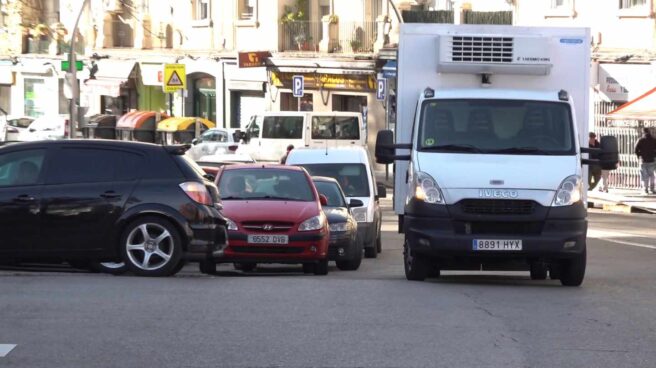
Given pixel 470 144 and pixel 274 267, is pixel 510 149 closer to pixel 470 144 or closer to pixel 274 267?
pixel 470 144

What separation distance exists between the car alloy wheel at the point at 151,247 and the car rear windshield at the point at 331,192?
5.93 meters

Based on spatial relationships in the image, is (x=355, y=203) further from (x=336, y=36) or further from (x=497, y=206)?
(x=336, y=36)

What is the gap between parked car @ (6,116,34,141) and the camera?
2168 inches

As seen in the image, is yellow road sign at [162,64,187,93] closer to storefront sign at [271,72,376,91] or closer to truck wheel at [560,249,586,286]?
storefront sign at [271,72,376,91]

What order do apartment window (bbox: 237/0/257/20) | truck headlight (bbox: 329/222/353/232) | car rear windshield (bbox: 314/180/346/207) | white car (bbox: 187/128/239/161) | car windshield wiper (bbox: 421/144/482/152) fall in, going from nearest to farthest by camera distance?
car windshield wiper (bbox: 421/144/482/152)
truck headlight (bbox: 329/222/353/232)
car rear windshield (bbox: 314/180/346/207)
white car (bbox: 187/128/239/161)
apartment window (bbox: 237/0/257/20)

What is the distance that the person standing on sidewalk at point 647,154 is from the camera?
1486 inches

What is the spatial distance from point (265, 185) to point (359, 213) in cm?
392

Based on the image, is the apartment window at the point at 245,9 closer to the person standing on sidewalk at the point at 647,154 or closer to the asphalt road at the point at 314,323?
the person standing on sidewalk at the point at 647,154

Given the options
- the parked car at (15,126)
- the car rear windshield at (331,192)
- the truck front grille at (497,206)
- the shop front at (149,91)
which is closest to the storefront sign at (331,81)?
the shop front at (149,91)

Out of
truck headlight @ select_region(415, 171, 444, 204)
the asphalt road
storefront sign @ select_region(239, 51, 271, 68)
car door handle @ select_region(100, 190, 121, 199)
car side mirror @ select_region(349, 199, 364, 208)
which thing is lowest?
the asphalt road

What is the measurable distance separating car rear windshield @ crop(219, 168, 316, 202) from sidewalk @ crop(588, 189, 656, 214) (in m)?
18.0

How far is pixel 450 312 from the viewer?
11.6 metres

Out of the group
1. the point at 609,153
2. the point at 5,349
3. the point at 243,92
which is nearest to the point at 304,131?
the point at 243,92

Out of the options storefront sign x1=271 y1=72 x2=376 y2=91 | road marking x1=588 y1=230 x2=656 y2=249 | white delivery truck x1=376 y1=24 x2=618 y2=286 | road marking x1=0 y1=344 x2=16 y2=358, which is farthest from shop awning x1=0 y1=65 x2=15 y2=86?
road marking x1=0 y1=344 x2=16 y2=358
